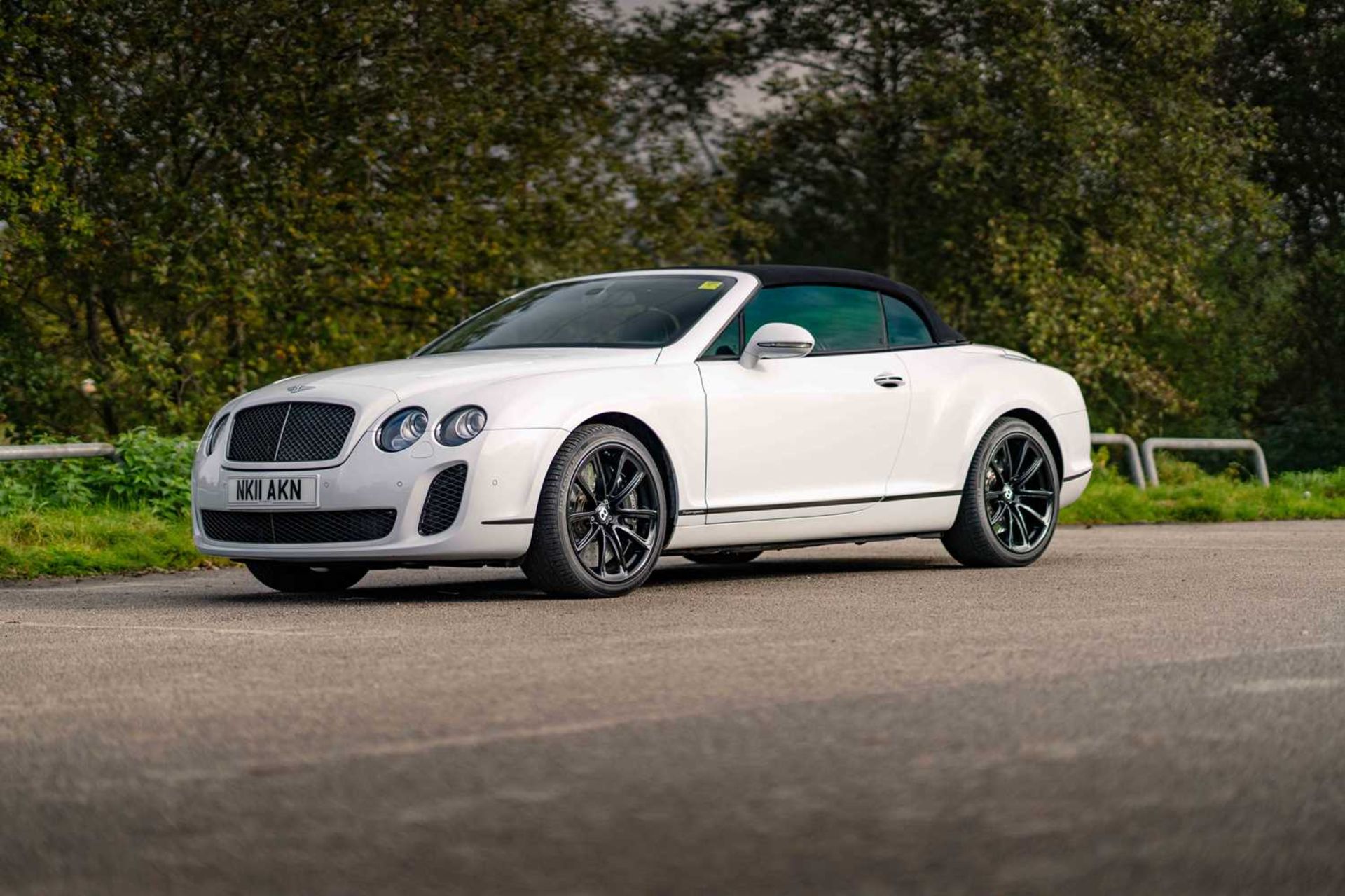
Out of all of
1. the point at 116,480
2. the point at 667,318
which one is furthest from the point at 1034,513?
the point at 116,480

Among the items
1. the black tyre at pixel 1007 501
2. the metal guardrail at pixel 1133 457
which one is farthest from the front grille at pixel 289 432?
the metal guardrail at pixel 1133 457

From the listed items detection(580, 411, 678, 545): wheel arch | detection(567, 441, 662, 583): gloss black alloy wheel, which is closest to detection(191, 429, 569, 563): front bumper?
detection(567, 441, 662, 583): gloss black alloy wheel

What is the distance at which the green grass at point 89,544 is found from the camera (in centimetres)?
1131

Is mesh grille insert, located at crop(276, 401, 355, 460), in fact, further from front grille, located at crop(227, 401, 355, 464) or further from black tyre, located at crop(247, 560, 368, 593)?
black tyre, located at crop(247, 560, 368, 593)

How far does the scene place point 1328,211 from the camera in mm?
44531

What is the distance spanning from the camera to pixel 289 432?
8.94 m

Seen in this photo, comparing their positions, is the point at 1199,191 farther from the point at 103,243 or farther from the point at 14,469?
the point at 14,469

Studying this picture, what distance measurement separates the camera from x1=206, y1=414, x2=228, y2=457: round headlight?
937 cm

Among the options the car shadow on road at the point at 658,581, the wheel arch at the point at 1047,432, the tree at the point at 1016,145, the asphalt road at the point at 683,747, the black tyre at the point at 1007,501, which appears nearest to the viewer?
the asphalt road at the point at 683,747

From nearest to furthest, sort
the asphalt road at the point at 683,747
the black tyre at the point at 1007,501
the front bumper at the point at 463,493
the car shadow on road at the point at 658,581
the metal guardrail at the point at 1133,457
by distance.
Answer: the asphalt road at the point at 683,747 → the front bumper at the point at 463,493 → the car shadow on road at the point at 658,581 → the black tyre at the point at 1007,501 → the metal guardrail at the point at 1133,457

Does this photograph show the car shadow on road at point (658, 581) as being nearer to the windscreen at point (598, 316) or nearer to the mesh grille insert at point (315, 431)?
the mesh grille insert at point (315, 431)

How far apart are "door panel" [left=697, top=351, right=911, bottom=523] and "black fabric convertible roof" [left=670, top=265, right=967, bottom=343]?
48 cm

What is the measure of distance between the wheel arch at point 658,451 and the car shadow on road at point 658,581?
375mm

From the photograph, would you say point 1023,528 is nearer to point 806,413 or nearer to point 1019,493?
point 1019,493
